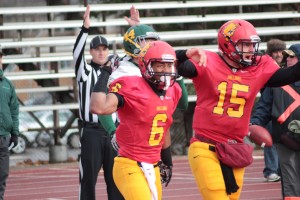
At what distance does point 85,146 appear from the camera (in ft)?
32.5

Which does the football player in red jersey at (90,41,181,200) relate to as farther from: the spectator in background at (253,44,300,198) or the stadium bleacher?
the stadium bleacher

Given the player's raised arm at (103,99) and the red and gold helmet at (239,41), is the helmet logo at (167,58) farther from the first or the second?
the red and gold helmet at (239,41)

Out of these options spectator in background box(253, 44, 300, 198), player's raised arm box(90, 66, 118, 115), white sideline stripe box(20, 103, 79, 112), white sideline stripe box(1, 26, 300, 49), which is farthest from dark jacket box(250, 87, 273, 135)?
white sideline stripe box(20, 103, 79, 112)

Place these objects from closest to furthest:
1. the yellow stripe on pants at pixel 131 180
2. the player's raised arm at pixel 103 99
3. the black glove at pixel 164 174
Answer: the player's raised arm at pixel 103 99
the yellow stripe on pants at pixel 131 180
the black glove at pixel 164 174

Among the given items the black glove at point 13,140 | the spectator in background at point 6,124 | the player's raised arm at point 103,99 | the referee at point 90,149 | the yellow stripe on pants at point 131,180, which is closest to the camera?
the player's raised arm at point 103,99

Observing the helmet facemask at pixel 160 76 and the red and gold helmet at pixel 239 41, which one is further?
the red and gold helmet at pixel 239 41

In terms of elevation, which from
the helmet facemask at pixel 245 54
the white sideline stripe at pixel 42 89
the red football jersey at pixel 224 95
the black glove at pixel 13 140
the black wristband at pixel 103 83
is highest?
the helmet facemask at pixel 245 54

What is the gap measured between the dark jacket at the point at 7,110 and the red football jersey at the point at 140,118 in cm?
454

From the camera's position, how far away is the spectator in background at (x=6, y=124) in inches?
459

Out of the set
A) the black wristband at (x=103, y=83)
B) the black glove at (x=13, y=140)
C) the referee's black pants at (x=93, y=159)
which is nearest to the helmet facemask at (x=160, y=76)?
the black wristband at (x=103, y=83)

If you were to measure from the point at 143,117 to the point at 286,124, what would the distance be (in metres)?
1.94

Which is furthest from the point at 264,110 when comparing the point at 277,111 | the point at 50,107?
the point at 50,107

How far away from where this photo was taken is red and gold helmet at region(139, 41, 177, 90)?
726cm

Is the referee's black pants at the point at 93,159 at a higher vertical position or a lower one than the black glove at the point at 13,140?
higher
